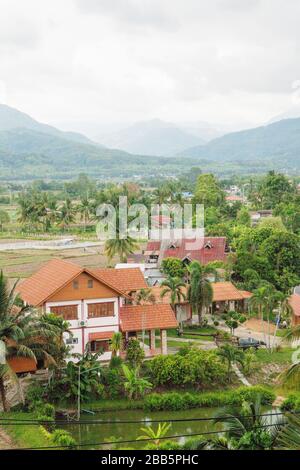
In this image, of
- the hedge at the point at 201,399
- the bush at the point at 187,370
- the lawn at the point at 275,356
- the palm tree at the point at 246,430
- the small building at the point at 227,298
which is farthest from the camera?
the small building at the point at 227,298

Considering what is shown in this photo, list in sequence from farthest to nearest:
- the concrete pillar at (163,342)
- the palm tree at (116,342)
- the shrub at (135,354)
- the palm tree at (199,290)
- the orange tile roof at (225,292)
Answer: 1. the orange tile roof at (225,292)
2. the palm tree at (199,290)
3. the concrete pillar at (163,342)
4. the shrub at (135,354)
5. the palm tree at (116,342)

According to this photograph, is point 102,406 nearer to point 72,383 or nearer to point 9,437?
point 72,383

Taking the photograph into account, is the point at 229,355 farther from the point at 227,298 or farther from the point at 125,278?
the point at 227,298

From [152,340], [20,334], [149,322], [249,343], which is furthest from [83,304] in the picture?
[249,343]

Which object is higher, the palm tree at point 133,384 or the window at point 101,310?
the window at point 101,310

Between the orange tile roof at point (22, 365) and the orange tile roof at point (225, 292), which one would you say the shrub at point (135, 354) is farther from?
the orange tile roof at point (225, 292)

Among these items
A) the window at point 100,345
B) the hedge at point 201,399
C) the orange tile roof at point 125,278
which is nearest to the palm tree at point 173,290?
the orange tile roof at point 125,278
